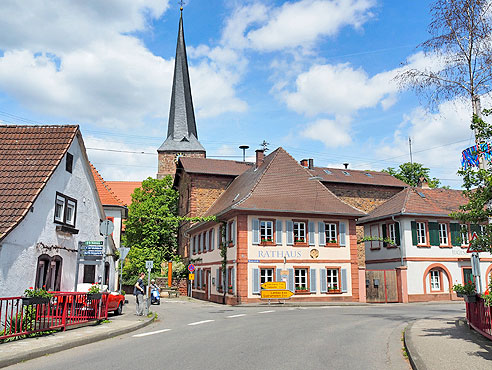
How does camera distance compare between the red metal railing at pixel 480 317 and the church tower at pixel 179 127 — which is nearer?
the red metal railing at pixel 480 317

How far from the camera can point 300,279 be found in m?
29.1

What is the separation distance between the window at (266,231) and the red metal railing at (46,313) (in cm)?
1549

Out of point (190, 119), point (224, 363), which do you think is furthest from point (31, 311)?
point (190, 119)

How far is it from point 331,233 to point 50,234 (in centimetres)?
1934

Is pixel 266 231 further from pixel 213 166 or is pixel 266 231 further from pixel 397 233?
pixel 213 166

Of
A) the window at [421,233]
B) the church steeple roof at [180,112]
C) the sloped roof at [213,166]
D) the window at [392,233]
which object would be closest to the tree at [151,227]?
the sloped roof at [213,166]

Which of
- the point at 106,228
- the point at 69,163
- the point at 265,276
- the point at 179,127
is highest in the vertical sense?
the point at 179,127

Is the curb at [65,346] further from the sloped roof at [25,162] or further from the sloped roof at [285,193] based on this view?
the sloped roof at [285,193]

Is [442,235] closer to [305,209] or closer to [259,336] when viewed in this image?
[305,209]

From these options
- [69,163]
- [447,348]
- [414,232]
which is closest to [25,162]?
[69,163]

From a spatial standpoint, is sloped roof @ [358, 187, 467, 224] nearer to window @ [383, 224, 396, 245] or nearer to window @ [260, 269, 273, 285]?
window @ [383, 224, 396, 245]

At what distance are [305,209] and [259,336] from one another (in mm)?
17957

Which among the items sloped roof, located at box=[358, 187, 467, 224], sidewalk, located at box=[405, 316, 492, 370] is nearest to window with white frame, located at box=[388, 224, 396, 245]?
sloped roof, located at box=[358, 187, 467, 224]

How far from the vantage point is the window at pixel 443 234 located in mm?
34094
